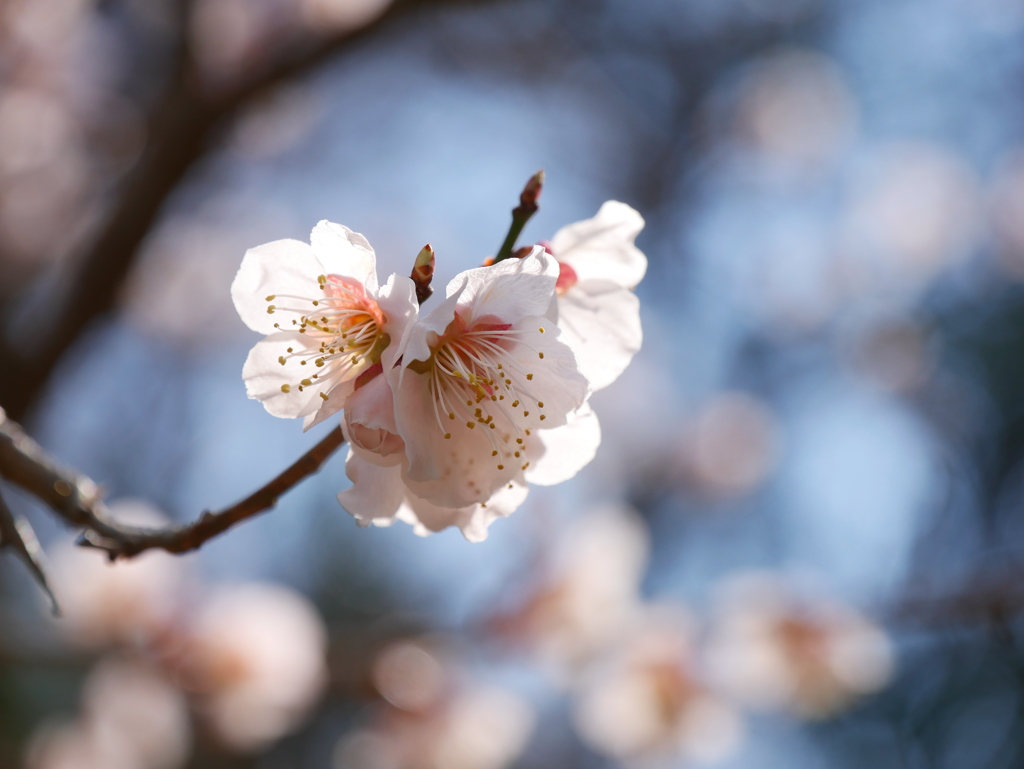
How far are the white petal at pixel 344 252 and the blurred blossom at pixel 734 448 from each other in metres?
3.97

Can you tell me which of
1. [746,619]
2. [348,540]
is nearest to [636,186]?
[746,619]

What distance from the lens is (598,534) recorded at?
81.6 inches

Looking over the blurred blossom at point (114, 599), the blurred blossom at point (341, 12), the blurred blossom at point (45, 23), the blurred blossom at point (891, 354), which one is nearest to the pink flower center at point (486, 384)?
the blurred blossom at point (114, 599)

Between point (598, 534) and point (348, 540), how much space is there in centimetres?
479

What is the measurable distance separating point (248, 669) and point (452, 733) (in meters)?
0.64

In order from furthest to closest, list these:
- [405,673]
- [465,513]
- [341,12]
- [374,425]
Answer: [341,12], [405,673], [465,513], [374,425]

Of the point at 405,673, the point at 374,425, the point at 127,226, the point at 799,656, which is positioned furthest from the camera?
the point at 799,656

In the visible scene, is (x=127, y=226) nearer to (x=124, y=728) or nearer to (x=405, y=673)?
(x=405, y=673)

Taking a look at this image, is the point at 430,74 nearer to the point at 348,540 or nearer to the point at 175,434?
the point at 175,434

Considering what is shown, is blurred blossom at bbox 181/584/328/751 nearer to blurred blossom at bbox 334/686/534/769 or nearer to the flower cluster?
blurred blossom at bbox 334/686/534/769

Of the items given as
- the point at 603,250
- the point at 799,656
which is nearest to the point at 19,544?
the point at 603,250

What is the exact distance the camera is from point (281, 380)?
2.24 feet

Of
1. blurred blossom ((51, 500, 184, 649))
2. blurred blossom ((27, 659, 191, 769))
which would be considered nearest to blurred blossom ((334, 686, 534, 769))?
blurred blossom ((27, 659, 191, 769))

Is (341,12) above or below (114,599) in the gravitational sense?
above
